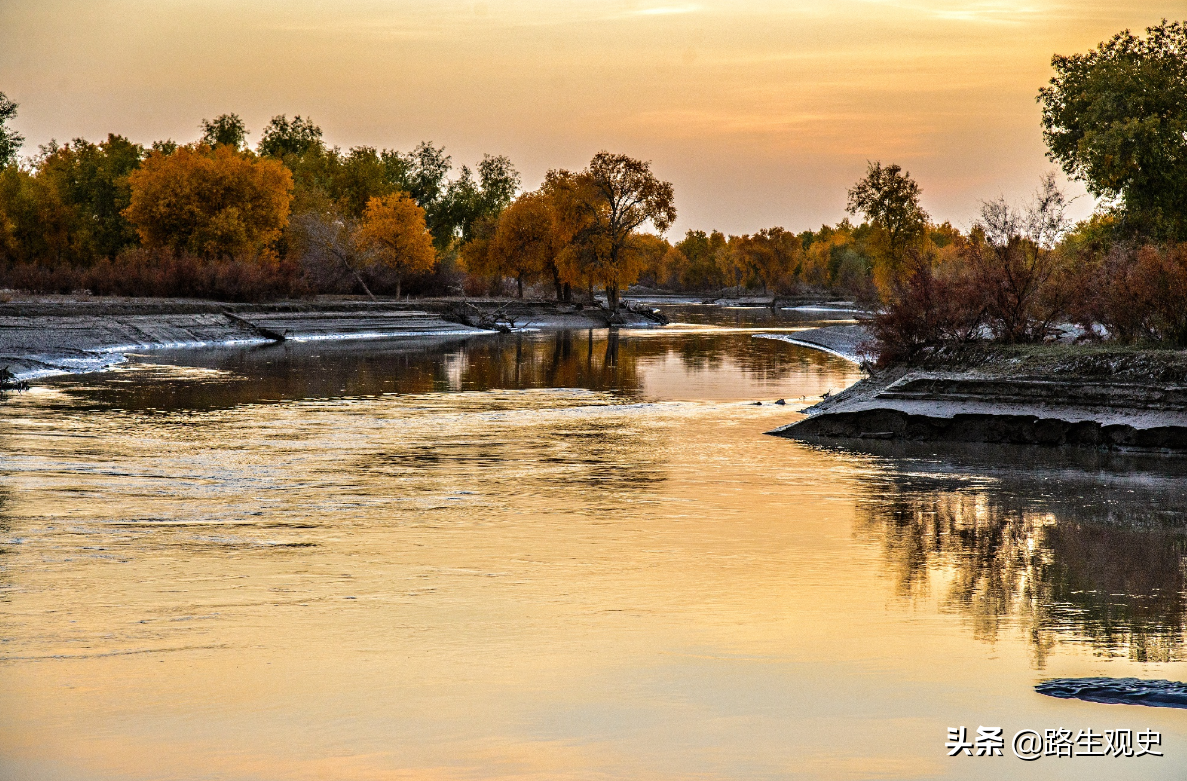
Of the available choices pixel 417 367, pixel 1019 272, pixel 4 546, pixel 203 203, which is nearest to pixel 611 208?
pixel 203 203

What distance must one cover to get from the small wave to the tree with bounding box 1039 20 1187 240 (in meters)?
26.9

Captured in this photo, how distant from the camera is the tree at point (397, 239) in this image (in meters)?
79.6

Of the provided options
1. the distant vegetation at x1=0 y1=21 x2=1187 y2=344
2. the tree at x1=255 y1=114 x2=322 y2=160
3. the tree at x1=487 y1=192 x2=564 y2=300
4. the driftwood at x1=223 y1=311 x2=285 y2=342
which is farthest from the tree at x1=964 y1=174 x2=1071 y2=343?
the tree at x1=255 y1=114 x2=322 y2=160

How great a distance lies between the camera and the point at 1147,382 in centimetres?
1805

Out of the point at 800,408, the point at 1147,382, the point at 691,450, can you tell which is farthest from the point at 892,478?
the point at 800,408

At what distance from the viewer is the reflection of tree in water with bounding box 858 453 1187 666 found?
8.60m

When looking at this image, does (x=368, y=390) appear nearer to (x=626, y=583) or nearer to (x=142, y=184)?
(x=626, y=583)

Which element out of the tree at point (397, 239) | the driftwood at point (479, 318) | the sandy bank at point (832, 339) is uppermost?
the tree at point (397, 239)

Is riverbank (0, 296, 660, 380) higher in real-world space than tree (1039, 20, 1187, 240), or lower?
lower

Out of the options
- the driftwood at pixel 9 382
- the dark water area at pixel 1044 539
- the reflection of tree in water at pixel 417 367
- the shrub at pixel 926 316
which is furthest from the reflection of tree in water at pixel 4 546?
the driftwood at pixel 9 382

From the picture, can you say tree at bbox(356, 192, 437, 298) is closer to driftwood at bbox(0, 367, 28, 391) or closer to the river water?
driftwood at bbox(0, 367, 28, 391)

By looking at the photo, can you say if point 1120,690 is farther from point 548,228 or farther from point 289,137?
point 289,137

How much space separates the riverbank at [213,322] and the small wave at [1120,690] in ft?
97.3

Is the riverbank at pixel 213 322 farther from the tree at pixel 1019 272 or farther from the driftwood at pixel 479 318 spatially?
the tree at pixel 1019 272
